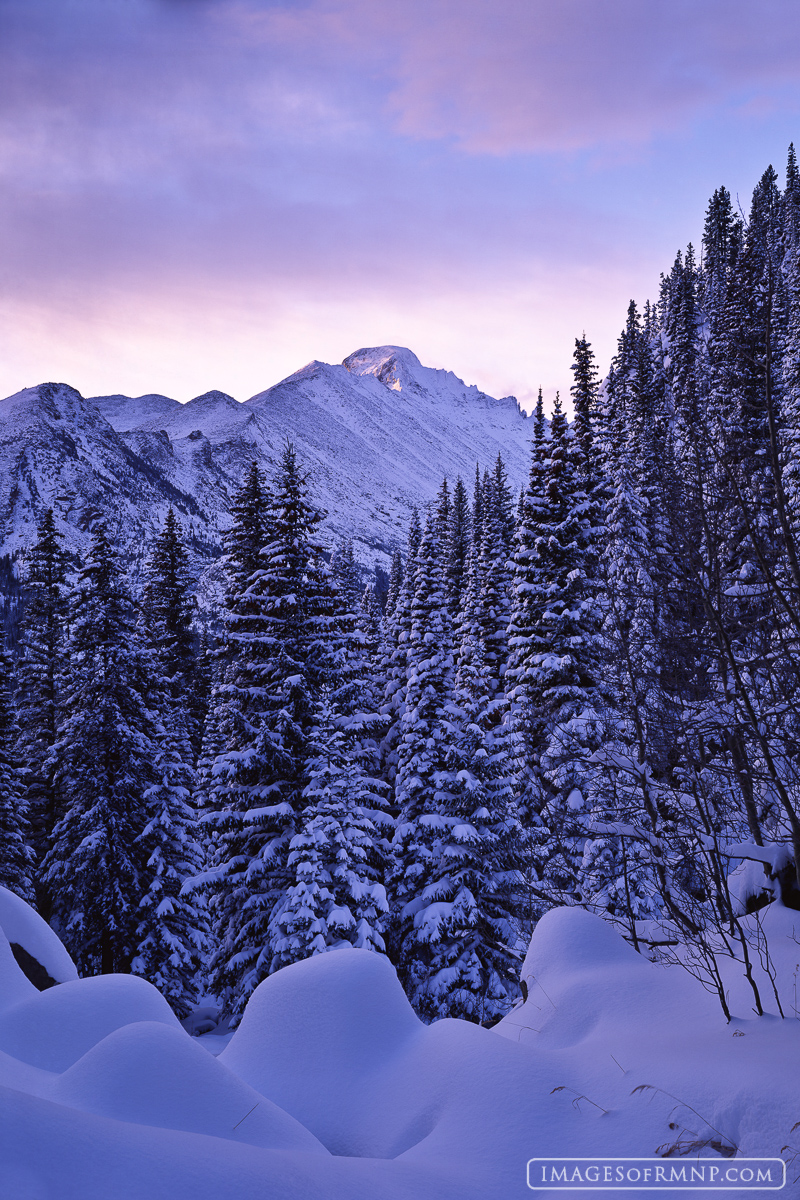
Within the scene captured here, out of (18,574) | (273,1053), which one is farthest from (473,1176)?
(18,574)

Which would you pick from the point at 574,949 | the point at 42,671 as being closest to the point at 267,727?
the point at 574,949

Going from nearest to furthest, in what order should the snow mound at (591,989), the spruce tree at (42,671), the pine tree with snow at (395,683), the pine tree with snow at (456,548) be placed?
the snow mound at (591,989) → the pine tree with snow at (395,683) → the spruce tree at (42,671) → the pine tree with snow at (456,548)

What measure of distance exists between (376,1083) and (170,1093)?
2174 mm

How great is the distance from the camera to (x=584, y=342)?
2316 centimetres

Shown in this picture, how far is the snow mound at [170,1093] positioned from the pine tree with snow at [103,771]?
1737cm

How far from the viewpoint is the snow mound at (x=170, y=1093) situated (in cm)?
394

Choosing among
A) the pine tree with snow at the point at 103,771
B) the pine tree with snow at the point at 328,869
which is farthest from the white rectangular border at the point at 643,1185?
the pine tree with snow at the point at 103,771

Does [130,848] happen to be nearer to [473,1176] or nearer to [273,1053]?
[273,1053]

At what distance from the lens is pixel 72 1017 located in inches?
227

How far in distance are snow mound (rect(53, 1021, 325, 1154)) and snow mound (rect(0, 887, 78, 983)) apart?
19.8 ft

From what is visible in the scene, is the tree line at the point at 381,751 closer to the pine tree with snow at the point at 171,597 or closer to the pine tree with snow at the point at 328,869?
the pine tree with snow at the point at 328,869

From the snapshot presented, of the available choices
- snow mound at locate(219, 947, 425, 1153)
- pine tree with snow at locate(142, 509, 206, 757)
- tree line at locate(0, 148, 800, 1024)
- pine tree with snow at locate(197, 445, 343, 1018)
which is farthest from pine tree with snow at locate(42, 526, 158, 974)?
snow mound at locate(219, 947, 425, 1153)

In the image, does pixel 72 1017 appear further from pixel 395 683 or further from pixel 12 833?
pixel 395 683

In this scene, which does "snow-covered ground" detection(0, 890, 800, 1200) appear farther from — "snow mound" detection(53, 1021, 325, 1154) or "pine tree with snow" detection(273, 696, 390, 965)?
"pine tree with snow" detection(273, 696, 390, 965)
